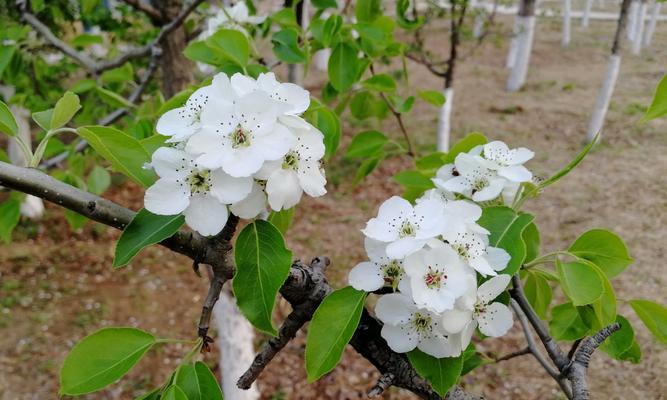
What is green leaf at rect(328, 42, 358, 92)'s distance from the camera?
1.40m

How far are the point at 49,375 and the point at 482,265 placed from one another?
3.62 m

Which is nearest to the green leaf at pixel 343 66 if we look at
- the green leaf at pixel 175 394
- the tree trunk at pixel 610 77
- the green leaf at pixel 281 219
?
the green leaf at pixel 281 219

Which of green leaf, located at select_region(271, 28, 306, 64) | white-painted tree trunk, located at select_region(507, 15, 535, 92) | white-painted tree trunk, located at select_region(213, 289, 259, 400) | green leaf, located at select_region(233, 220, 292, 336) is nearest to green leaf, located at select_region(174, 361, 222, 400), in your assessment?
green leaf, located at select_region(233, 220, 292, 336)

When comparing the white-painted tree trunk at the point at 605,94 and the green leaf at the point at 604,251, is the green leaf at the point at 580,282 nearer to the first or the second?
the green leaf at the point at 604,251

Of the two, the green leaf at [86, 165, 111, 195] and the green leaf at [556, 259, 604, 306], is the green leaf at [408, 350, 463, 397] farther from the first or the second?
the green leaf at [86, 165, 111, 195]

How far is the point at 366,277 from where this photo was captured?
29.8 inches

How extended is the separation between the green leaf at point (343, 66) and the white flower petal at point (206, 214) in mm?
787

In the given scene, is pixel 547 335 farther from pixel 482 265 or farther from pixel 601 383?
pixel 601 383

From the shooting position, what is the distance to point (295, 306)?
0.86 metres

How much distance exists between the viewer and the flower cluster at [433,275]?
707 millimetres

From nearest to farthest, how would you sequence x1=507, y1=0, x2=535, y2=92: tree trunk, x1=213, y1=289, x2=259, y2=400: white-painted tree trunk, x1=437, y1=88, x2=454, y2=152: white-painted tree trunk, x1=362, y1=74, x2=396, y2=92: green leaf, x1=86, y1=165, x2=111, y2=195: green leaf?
x1=362, y1=74, x2=396, y2=92: green leaf → x1=86, y1=165, x2=111, y2=195: green leaf → x1=213, y1=289, x2=259, y2=400: white-painted tree trunk → x1=437, y1=88, x2=454, y2=152: white-painted tree trunk → x1=507, y1=0, x2=535, y2=92: tree trunk

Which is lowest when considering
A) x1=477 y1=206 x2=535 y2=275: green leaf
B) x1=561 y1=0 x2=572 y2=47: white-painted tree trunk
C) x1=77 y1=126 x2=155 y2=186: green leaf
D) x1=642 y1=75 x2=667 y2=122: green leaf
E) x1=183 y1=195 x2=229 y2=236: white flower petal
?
x1=561 y1=0 x2=572 y2=47: white-painted tree trunk

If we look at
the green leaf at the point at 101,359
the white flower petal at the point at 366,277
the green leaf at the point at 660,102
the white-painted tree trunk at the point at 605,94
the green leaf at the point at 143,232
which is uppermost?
the green leaf at the point at 660,102

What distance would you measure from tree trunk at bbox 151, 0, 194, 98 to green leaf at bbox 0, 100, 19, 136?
1543mm
